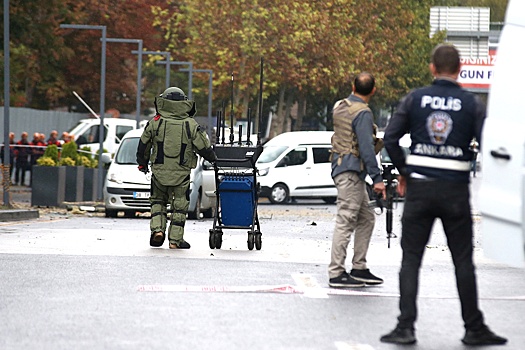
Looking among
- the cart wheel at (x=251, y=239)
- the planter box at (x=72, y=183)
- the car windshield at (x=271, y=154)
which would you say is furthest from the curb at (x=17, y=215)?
the car windshield at (x=271, y=154)

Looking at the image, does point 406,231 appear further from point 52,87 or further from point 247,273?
point 52,87

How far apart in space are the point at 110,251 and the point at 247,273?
304 centimetres

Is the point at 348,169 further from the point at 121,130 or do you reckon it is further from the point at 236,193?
the point at 121,130

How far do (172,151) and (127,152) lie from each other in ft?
36.6

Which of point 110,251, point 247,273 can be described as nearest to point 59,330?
point 247,273

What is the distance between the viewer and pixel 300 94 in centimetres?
6275

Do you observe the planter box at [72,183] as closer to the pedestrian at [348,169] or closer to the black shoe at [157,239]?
the black shoe at [157,239]

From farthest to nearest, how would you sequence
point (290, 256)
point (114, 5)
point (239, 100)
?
point (239, 100) → point (114, 5) → point (290, 256)

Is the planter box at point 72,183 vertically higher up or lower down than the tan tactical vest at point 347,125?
lower down

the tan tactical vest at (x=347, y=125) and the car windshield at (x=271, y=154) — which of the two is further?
the car windshield at (x=271, y=154)

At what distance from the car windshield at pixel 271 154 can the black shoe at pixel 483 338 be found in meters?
29.7

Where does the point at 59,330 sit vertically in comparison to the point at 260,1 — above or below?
below

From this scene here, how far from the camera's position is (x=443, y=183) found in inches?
362

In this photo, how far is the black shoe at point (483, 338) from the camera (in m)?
9.08
